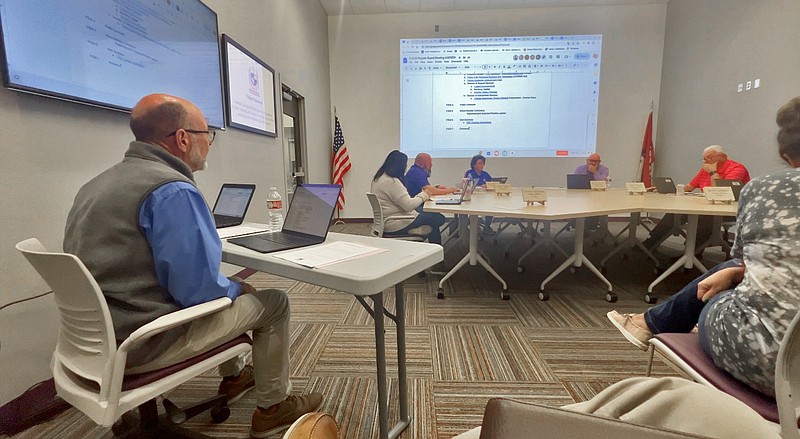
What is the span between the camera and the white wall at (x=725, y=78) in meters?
3.72

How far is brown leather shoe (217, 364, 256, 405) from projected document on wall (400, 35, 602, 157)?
4948mm

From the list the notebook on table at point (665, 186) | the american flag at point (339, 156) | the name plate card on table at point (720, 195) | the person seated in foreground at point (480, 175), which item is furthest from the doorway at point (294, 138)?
the notebook on table at point (665, 186)

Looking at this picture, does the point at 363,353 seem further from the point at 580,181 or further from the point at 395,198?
the point at 580,181

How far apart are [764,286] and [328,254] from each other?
47.4 inches

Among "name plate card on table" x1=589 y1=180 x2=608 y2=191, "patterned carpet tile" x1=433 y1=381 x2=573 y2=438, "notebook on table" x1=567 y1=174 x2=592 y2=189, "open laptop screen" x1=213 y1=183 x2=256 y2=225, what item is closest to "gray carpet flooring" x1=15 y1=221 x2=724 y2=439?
"patterned carpet tile" x1=433 y1=381 x2=573 y2=438

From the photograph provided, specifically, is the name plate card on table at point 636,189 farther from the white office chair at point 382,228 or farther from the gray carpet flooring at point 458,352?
the white office chair at point 382,228

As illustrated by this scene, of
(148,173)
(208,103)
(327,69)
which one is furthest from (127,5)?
(327,69)

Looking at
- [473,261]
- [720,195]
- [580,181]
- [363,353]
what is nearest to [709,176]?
[580,181]

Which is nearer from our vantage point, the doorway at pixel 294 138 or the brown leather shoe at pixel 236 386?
the brown leather shoe at pixel 236 386

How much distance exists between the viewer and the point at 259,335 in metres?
1.26

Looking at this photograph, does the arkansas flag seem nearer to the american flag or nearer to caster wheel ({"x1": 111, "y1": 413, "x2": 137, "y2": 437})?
the american flag

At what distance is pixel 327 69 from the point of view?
6090 millimetres

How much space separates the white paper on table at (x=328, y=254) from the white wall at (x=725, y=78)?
12.5 ft

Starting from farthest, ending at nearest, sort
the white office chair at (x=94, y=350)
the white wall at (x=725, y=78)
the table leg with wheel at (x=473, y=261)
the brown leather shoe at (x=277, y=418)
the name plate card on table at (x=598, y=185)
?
the name plate card on table at (x=598, y=185)
the white wall at (x=725, y=78)
the table leg with wheel at (x=473, y=261)
the brown leather shoe at (x=277, y=418)
the white office chair at (x=94, y=350)
